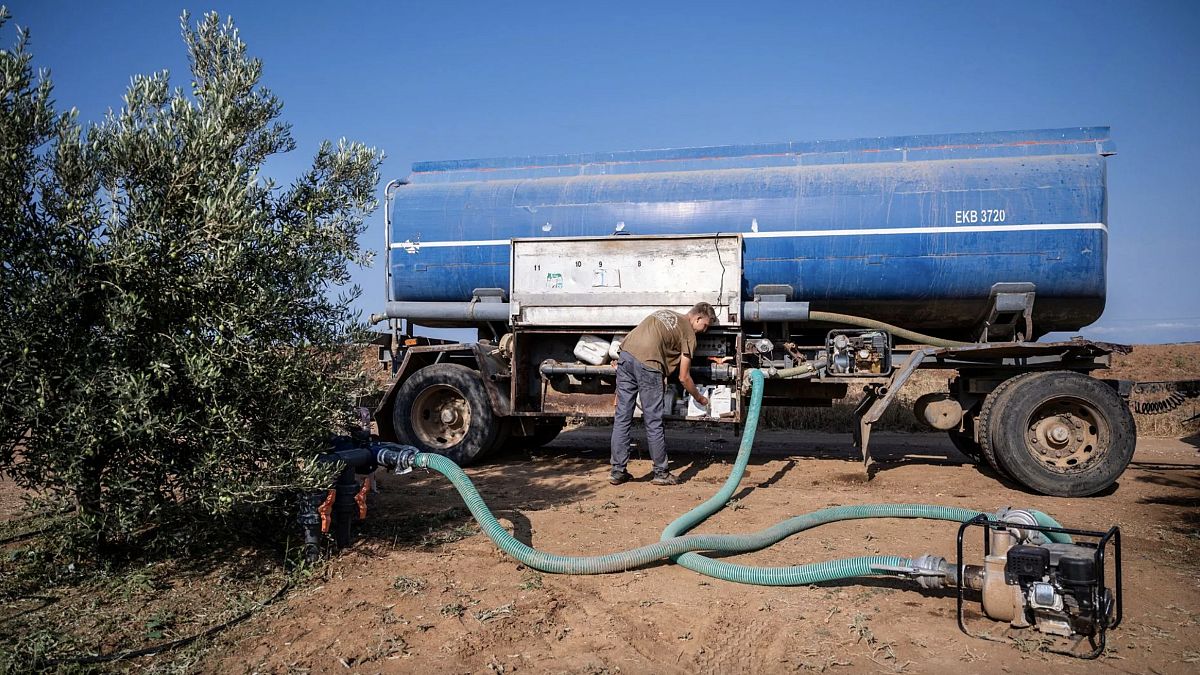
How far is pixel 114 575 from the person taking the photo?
4.52 m

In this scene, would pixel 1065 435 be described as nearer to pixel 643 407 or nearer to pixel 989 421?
pixel 989 421

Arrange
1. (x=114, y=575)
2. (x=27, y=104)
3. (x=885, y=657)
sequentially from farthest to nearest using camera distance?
1. (x=114, y=575)
2. (x=27, y=104)
3. (x=885, y=657)

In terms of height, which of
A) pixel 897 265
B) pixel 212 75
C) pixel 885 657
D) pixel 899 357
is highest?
pixel 212 75

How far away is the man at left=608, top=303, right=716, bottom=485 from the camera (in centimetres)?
762

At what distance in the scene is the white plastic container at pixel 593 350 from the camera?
8.48 metres

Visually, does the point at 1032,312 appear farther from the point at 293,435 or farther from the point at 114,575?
the point at 114,575

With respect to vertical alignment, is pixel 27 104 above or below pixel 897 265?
above

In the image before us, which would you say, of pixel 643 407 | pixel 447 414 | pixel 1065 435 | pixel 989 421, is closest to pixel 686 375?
pixel 643 407

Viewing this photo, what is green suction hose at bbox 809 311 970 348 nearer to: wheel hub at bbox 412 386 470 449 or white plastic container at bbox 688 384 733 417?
white plastic container at bbox 688 384 733 417

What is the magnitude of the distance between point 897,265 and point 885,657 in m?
5.32

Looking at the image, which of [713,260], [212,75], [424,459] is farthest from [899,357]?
[212,75]

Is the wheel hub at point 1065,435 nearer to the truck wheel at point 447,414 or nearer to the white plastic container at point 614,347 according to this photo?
the white plastic container at point 614,347

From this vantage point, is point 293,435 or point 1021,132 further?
point 1021,132

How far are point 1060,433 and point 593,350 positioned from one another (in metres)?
4.57
